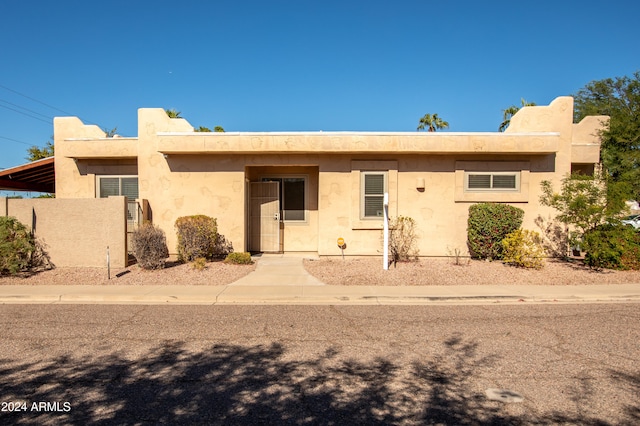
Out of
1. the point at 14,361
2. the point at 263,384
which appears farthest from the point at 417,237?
the point at 14,361

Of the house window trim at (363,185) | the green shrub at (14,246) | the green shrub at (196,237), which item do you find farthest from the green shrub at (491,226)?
the green shrub at (14,246)

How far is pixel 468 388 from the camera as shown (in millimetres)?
A: 4242

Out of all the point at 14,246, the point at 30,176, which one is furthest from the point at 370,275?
the point at 30,176

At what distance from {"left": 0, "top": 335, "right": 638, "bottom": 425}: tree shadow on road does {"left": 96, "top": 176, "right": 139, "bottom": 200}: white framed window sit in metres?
10.0

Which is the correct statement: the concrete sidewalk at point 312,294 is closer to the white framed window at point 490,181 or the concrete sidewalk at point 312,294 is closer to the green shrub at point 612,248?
the green shrub at point 612,248

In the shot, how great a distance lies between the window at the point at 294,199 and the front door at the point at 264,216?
1.51 feet

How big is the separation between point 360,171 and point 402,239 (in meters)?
2.63

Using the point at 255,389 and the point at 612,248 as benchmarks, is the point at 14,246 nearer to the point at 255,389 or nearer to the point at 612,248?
the point at 255,389

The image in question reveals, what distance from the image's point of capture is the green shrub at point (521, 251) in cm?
1130

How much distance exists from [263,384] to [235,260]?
7804 millimetres

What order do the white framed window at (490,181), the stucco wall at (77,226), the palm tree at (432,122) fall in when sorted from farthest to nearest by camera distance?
1. the palm tree at (432,122)
2. the white framed window at (490,181)
3. the stucco wall at (77,226)

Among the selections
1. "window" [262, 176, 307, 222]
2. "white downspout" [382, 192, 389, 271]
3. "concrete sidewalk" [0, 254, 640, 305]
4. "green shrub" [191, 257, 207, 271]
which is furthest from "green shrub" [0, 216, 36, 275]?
"white downspout" [382, 192, 389, 271]

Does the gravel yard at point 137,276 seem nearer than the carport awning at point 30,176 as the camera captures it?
Yes

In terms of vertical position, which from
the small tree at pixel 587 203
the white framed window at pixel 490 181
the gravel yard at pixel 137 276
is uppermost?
the white framed window at pixel 490 181
